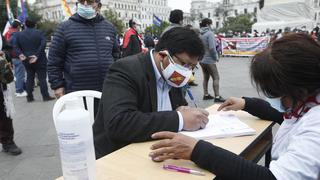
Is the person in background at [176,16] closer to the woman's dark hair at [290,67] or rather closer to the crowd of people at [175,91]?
the crowd of people at [175,91]

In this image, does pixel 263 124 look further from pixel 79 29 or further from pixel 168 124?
pixel 79 29

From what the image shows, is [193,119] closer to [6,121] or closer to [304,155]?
[304,155]

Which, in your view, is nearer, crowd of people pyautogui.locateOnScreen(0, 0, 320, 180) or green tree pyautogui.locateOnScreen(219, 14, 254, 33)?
crowd of people pyautogui.locateOnScreen(0, 0, 320, 180)

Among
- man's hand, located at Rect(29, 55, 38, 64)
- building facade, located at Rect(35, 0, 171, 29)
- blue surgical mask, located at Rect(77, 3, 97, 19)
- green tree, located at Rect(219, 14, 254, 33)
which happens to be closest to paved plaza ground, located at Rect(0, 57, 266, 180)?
man's hand, located at Rect(29, 55, 38, 64)

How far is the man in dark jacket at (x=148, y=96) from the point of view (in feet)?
5.23

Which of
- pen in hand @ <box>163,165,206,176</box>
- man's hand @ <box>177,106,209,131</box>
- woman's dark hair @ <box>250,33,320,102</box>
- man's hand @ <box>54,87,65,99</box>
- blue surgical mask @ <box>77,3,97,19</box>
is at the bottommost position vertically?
man's hand @ <box>54,87,65,99</box>

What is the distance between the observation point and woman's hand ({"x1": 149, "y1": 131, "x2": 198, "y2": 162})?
52.1 inches

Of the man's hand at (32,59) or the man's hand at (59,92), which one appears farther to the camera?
the man's hand at (32,59)

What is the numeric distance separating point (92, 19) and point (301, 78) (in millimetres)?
2432

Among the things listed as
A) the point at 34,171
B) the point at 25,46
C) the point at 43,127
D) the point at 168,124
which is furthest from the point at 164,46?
the point at 25,46

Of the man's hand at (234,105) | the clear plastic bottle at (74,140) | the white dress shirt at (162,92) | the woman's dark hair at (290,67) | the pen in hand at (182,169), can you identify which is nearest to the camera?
the clear plastic bottle at (74,140)

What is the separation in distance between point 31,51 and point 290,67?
6565 millimetres

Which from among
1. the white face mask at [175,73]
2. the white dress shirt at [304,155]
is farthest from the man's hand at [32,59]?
the white dress shirt at [304,155]

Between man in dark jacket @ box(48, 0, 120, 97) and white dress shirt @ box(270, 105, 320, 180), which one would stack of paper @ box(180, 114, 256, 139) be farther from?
man in dark jacket @ box(48, 0, 120, 97)
